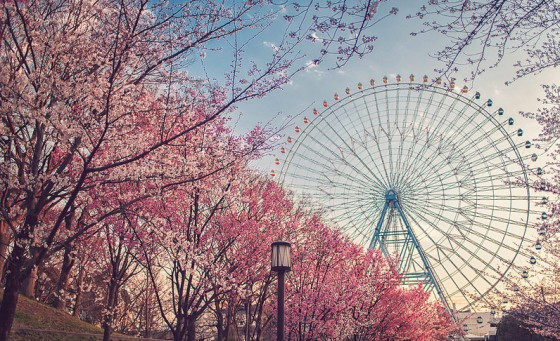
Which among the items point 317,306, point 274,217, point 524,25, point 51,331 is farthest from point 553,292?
point 51,331

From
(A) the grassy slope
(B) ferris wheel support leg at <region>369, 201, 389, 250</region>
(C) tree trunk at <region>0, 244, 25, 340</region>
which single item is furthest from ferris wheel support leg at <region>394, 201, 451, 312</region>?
(C) tree trunk at <region>0, 244, 25, 340</region>

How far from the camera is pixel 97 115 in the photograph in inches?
267

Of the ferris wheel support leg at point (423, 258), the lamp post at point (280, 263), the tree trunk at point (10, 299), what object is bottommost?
the tree trunk at point (10, 299)

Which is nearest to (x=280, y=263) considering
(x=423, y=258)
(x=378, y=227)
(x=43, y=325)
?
(x=43, y=325)

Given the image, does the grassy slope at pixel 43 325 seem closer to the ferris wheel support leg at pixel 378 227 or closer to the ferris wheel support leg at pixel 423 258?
the ferris wheel support leg at pixel 378 227

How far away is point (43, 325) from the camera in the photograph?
44.2ft

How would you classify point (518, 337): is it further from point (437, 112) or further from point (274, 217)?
point (274, 217)

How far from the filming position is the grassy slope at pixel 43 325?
11852mm

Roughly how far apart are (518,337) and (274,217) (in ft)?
57.2

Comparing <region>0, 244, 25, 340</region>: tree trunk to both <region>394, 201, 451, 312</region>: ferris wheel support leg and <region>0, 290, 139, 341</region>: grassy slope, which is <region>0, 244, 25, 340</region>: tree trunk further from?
<region>394, 201, 451, 312</region>: ferris wheel support leg

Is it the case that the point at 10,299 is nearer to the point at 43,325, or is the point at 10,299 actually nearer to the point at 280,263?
the point at 280,263

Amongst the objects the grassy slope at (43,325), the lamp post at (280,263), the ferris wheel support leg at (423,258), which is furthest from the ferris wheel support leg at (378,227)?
the lamp post at (280,263)

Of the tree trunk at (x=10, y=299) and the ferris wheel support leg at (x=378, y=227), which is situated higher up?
the ferris wheel support leg at (x=378, y=227)

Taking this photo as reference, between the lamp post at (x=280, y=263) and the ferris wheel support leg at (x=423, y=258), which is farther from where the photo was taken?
the ferris wheel support leg at (x=423, y=258)
